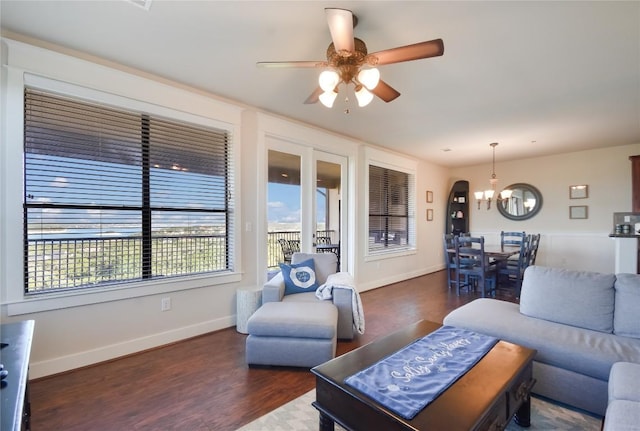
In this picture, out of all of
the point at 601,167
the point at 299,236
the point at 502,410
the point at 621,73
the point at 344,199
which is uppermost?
the point at 621,73

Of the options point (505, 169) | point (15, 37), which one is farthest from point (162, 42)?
point (505, 169)

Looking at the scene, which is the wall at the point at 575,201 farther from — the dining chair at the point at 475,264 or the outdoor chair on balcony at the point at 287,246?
the outdoor chair on balcony at the point at 287,246

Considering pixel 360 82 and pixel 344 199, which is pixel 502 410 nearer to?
pixel 360 82

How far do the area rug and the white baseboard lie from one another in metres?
1.56

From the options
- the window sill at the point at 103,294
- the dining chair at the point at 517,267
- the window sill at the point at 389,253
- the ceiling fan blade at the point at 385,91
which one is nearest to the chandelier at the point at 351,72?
the ceiling fan blade at the point at 385,91

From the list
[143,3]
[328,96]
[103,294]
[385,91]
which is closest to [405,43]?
[385,91]

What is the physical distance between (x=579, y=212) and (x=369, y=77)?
6.35 metres

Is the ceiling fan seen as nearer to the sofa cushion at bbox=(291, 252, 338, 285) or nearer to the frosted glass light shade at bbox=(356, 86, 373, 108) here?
the frosted glass light shade at bbox=(356, 86, 373, 108)

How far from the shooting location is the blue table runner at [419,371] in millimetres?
1210

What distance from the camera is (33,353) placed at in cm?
217

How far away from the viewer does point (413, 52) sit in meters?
1.75

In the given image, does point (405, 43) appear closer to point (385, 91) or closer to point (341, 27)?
point (385, 91)

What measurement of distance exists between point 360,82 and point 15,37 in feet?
8.54

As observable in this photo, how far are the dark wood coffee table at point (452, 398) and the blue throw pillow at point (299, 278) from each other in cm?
142
